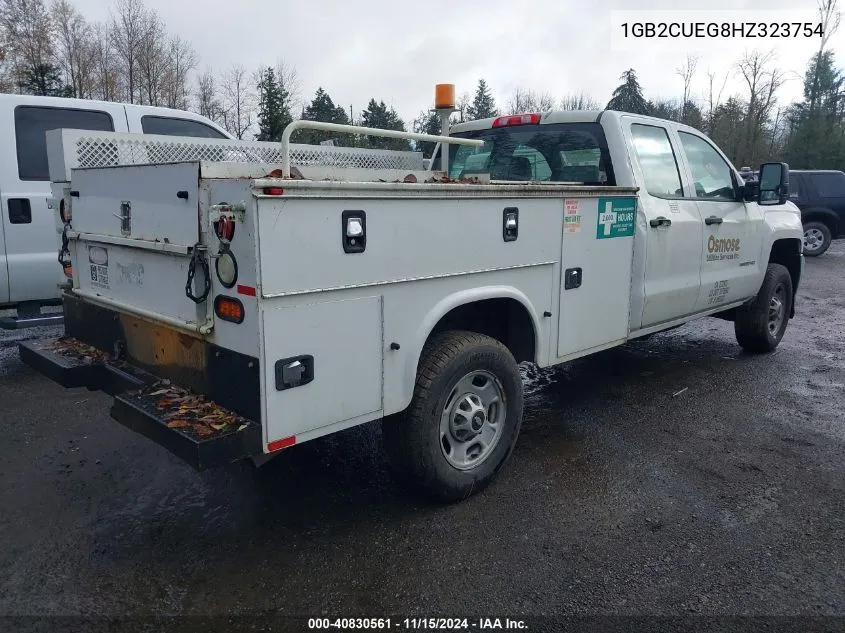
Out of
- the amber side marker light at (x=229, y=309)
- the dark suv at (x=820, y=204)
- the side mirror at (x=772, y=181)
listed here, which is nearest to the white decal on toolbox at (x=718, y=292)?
the side mirror at (x=772, y=181)

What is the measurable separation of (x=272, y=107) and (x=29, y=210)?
31898mm

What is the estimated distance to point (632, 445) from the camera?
4.39 meters

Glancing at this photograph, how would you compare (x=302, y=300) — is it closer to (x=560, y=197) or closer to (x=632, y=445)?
(x=560, y=197)

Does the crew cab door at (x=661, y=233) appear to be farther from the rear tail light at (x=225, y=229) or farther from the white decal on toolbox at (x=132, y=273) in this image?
the white decal on toolbox at (x=132, y=273)

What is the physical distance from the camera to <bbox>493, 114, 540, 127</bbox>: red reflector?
4.87 metres

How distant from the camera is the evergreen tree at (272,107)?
33.8 metres

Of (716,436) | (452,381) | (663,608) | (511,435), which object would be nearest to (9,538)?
(452,381)

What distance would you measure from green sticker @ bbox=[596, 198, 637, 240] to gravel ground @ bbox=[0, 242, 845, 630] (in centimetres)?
139

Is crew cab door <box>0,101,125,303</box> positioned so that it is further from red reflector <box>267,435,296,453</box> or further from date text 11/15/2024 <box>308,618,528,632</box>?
date text 11/15/2024 <box>308,618,528,632</box>

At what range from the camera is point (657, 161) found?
482 centimetres

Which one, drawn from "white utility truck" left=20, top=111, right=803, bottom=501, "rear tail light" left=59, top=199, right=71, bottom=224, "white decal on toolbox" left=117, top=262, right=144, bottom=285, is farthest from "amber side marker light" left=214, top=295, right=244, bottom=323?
"rear tail light" left=59, top=199, right=71, bottom=224

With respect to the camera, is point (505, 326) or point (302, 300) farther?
point (505, 326)

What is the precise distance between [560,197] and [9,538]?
3.34 m

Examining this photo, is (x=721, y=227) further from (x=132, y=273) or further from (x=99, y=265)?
(x=99, y=265)
